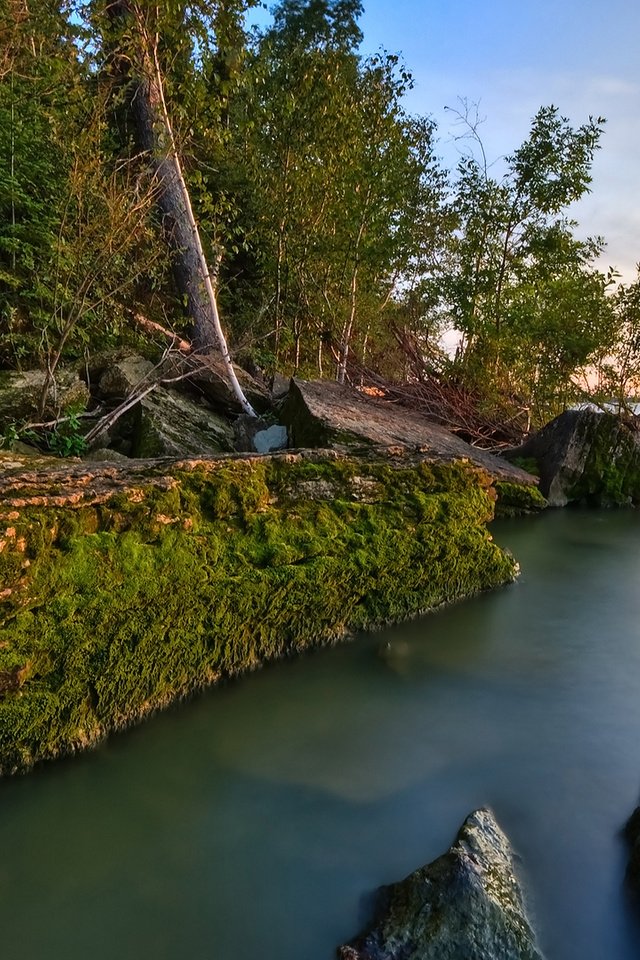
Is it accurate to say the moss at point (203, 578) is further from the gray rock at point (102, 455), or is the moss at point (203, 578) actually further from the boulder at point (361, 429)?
the gray rock at point (102, 455)

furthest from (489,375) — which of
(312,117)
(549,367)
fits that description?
(312,117)

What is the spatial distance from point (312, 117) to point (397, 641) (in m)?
8.06

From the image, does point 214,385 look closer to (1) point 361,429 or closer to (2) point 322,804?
(1) point 361,429

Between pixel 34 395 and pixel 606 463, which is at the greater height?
pixel 606 463

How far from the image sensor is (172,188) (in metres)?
8.27

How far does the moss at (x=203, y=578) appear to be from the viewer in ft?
8.80

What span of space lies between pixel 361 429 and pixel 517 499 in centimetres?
330

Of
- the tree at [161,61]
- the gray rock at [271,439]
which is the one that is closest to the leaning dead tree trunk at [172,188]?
the tree at [161,61]

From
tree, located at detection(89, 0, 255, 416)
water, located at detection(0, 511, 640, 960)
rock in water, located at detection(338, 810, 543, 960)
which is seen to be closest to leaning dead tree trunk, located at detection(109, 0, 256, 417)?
tree, located at detection(89, 0, 255, 416)

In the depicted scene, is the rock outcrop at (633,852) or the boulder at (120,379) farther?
the boulder at (120,379)

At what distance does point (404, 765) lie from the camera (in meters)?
2.88

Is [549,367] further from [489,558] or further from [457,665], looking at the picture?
[457,665]

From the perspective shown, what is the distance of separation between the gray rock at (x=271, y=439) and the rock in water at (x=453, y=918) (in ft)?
16.6

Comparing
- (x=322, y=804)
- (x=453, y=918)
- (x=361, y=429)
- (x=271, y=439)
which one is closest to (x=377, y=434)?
(x=361, y=429)
